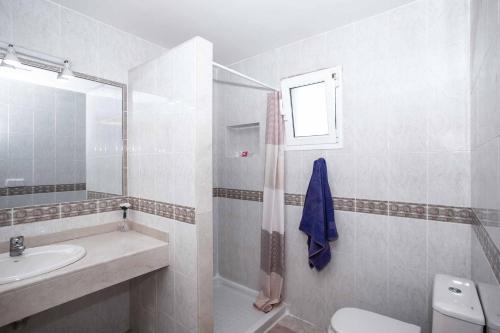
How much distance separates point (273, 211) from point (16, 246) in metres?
1.80

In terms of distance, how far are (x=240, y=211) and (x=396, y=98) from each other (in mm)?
1829

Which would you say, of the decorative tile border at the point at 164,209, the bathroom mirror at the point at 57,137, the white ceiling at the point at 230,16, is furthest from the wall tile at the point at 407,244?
the bathroom mirror at the point at 57,137

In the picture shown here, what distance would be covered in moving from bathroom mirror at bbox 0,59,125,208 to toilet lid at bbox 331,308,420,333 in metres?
1.91

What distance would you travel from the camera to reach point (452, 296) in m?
1.22

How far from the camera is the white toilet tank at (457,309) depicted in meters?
1.07

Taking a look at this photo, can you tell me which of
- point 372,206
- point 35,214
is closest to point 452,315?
point 372,206

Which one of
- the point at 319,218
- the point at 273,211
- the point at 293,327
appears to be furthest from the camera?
the point at 273,211

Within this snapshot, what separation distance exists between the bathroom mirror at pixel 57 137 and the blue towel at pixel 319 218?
1612 millimetres

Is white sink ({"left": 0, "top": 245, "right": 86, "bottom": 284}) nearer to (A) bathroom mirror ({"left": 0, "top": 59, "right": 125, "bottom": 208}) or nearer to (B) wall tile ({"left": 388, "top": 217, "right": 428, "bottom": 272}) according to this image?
(A) bathroom mirror ({"left": 0, "top": 59, "right": 125, "bottom": 208})

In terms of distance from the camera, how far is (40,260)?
1499mm

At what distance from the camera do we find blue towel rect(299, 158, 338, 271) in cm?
196

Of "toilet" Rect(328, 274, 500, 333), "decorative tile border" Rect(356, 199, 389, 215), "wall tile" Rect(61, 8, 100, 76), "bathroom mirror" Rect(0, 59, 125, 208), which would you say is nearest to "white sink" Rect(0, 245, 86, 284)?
"bathroom mirror" Rect(0, 59, 125, 208)

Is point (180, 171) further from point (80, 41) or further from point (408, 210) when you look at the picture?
point (408, 210)

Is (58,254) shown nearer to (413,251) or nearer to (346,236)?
(346,236)
